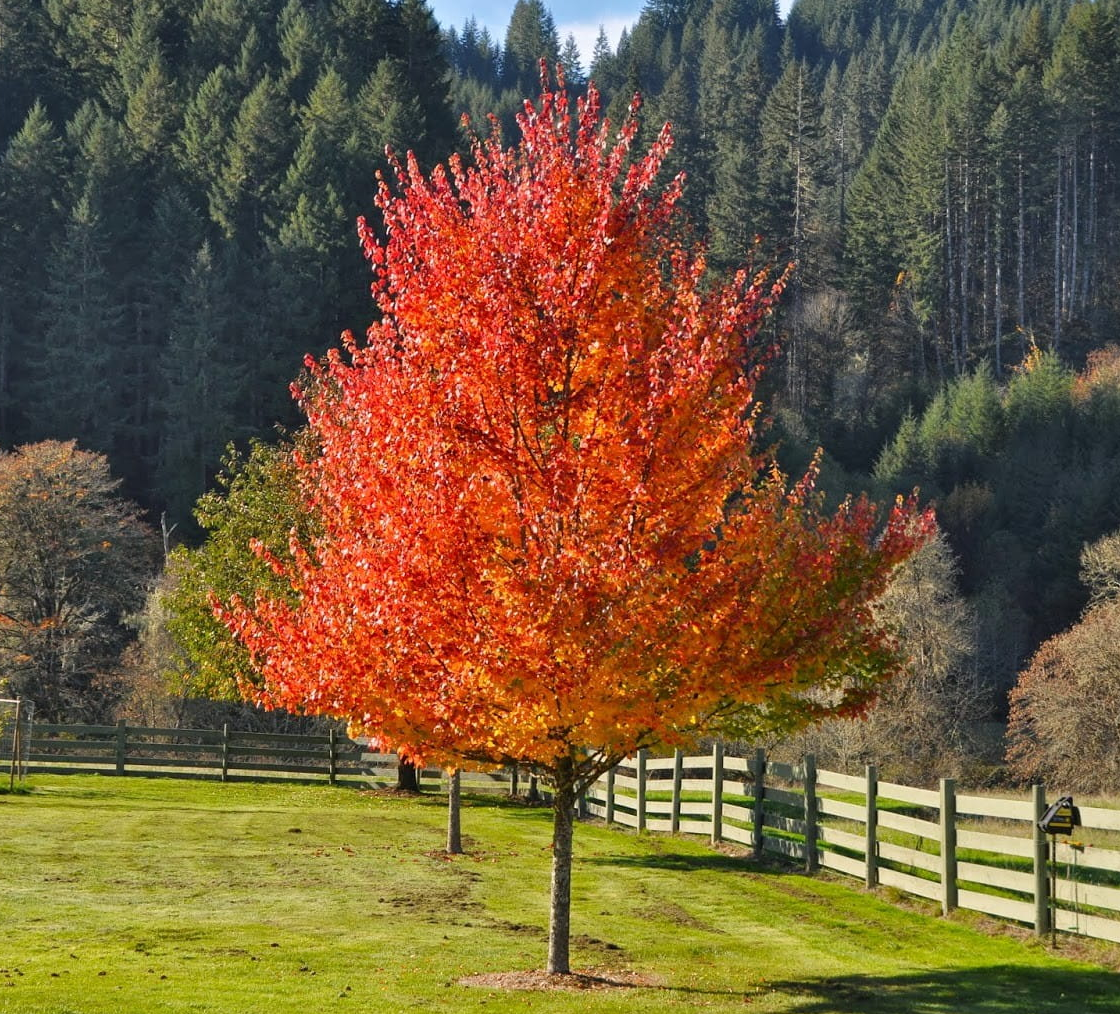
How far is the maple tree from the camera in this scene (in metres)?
12.4

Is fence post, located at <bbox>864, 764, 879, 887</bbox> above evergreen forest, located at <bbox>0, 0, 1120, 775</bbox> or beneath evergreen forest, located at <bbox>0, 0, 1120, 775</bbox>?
beneath

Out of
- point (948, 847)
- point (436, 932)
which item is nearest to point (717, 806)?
point (948, 847)

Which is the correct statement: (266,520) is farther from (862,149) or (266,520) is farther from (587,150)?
(862,149)

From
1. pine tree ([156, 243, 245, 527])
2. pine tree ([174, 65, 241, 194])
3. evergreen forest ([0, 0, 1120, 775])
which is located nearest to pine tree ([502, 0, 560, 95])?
evergreen forest ([0, 0, 1120, 775])

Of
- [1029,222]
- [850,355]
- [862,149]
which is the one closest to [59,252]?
[850,355]

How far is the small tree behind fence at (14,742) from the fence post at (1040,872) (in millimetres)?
23334

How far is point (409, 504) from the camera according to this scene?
12672mm

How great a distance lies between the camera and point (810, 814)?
20.8 meters

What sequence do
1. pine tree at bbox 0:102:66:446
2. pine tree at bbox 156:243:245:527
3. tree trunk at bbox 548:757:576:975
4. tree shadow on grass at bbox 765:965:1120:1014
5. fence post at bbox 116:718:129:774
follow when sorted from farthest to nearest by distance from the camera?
1. pine tree at bbox 0:102:66:446
2. pine tree at bbox 156:243:245:527
3. fence post at bbox 116:718:129:774
4. tree trunk at bbox 548:757:576:975
5. tree shadow on grass at bbox 765:965:1120:1014

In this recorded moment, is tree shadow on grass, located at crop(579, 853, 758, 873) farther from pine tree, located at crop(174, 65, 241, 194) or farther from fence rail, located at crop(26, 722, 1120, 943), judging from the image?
pine tree, located at crop(174, 65, 241, 194)

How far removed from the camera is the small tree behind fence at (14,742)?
3234cm

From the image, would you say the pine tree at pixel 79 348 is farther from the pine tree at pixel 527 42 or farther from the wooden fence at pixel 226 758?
the pine tree at pixel 527 42

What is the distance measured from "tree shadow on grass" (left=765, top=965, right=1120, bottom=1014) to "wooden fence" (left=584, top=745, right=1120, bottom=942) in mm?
1010

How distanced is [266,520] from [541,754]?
23.2 m
